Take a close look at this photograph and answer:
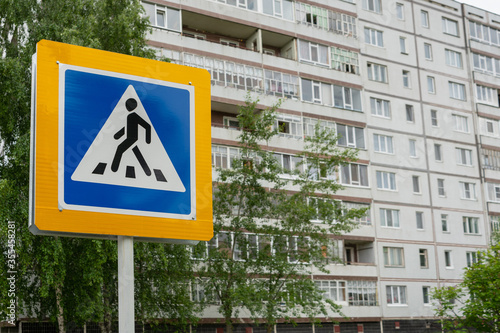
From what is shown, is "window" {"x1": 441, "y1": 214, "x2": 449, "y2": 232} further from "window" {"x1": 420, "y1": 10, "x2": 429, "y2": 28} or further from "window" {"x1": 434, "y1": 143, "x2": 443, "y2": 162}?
"window" {"x1": 420, "y1": 10, "x2": 429, "y2": 28}

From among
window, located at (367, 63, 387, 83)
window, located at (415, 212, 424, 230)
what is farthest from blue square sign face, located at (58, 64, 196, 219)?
window, located at (415, 212, 424, 230)

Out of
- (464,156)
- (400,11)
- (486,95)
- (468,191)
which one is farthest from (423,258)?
(400,11)

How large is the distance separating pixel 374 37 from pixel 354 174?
12539 millimetres

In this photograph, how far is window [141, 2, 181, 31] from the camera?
43.8 m

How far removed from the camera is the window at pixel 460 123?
61.8 m

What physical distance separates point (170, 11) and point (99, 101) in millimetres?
42447

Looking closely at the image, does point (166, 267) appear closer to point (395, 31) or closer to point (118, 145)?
point (118, 145)

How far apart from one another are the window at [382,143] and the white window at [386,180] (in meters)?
A: 1.78

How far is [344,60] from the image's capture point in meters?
53.8

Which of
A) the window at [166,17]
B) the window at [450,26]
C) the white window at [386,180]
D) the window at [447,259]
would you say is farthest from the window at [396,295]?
the window at [450,26]

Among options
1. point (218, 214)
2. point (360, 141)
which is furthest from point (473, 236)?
point (218, 214)

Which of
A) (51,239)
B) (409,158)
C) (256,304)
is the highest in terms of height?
(409,158)

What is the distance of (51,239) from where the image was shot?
2512cm

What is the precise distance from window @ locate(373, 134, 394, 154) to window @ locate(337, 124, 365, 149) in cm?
170
